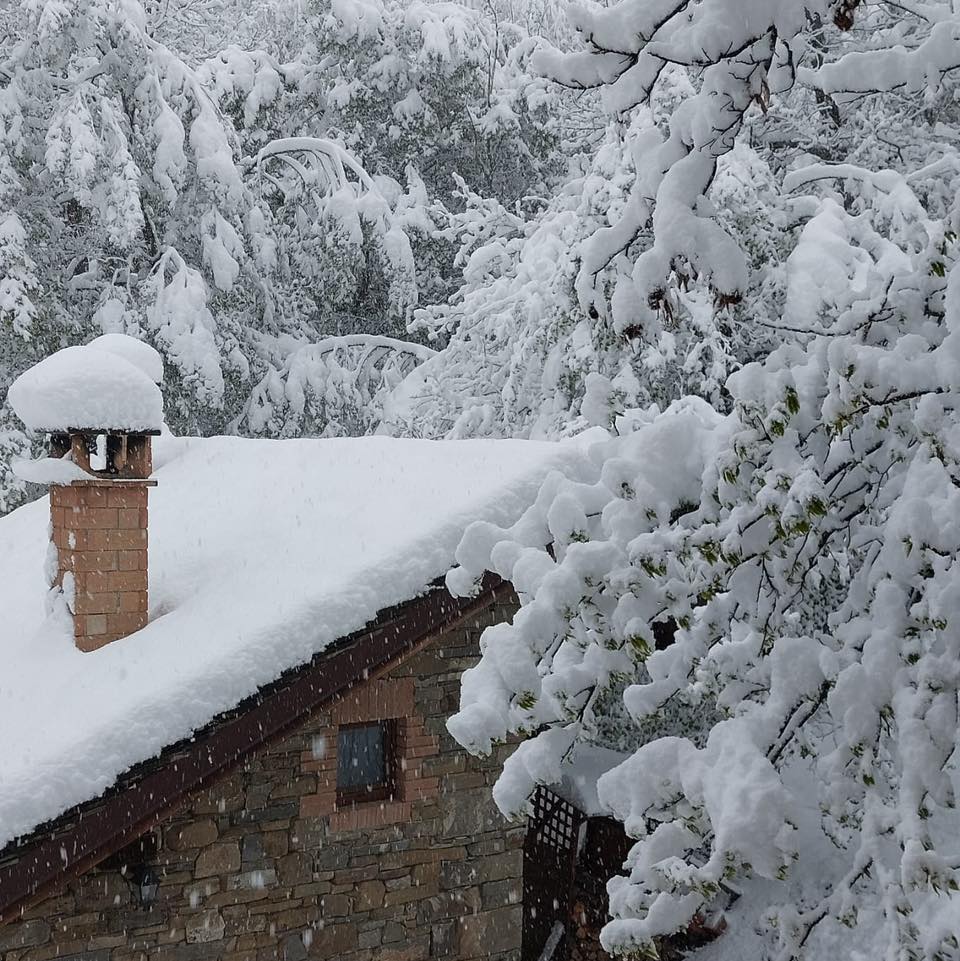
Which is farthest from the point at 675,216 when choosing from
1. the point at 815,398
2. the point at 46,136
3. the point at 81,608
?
the point at 46,136

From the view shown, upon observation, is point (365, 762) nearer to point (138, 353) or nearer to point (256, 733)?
point (256, 733)

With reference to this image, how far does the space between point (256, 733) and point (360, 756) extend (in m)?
1.59

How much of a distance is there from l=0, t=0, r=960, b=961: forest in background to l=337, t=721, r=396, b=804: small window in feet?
3.78

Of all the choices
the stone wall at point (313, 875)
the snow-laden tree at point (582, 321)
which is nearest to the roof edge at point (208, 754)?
the stone wall at point (313, 875)

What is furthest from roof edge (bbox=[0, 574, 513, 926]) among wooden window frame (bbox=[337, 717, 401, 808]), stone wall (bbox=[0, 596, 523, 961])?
wooden window frame (bbox=[337, 717, 401, 808])

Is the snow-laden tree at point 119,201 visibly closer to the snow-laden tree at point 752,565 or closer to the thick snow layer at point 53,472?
the thick snow layer at point 53,472

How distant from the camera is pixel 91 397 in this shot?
226 inches

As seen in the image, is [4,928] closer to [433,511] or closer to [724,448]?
[433,511]

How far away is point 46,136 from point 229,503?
31.2 ft

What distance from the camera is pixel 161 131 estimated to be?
15.0m

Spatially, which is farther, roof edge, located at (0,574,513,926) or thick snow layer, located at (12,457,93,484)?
thick snow layer, located at (12,457,93,484)

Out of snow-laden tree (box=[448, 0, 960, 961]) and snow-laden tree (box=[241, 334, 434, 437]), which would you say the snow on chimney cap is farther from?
snow-laden tree (box=[241, 334, 434, 437])

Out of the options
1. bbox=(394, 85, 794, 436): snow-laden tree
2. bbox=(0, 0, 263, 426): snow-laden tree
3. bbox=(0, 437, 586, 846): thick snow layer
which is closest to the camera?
bbox=(0, 437, 586, 846): thick snow layer

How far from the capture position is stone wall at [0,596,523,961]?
16.8ft
